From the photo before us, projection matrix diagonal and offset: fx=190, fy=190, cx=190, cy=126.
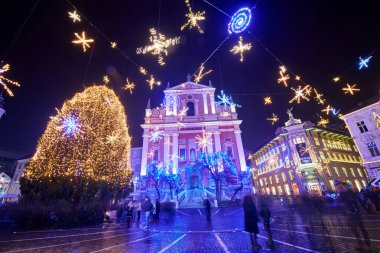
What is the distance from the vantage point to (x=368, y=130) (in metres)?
26.6

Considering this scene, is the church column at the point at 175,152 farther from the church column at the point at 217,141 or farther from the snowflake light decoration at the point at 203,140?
the church column at the point at 217,141

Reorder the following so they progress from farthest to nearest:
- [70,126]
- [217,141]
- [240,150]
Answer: [217,141] → [240,150] → [70,126]

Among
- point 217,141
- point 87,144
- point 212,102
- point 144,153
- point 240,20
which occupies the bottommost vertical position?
point 87,144

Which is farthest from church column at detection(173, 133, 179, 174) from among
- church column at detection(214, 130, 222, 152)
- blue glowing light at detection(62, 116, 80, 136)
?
blue glowing light at detection(62, 116, 80, 136)

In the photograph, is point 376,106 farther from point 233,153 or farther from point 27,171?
point 27,171

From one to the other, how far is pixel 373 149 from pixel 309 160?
28.1ft

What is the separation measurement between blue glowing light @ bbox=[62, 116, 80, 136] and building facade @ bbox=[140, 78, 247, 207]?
720 inches

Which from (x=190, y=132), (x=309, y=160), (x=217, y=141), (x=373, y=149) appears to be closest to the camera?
(x=373, y=149)

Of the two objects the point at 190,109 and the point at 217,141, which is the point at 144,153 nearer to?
the point at 190,109

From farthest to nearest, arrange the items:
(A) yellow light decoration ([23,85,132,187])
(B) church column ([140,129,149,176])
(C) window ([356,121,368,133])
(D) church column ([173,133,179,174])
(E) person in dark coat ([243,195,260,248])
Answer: (D) church column ([173,133,179,174]), (B) church column ([140,129,149,176]), (C) window ([356,121,368,133]), (A) yellow light decoration ([23,85,132,187]), (E) person in dark coat ([243,195,260,248])

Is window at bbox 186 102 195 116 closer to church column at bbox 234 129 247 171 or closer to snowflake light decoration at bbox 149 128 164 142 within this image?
snowflake light decoration at bbox 149 128 164 142

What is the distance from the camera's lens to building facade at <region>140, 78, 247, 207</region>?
32.1m

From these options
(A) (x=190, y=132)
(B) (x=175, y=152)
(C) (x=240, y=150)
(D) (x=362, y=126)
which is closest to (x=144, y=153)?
(B) (x=175, y=152)

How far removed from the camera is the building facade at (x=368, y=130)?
1001 inches
